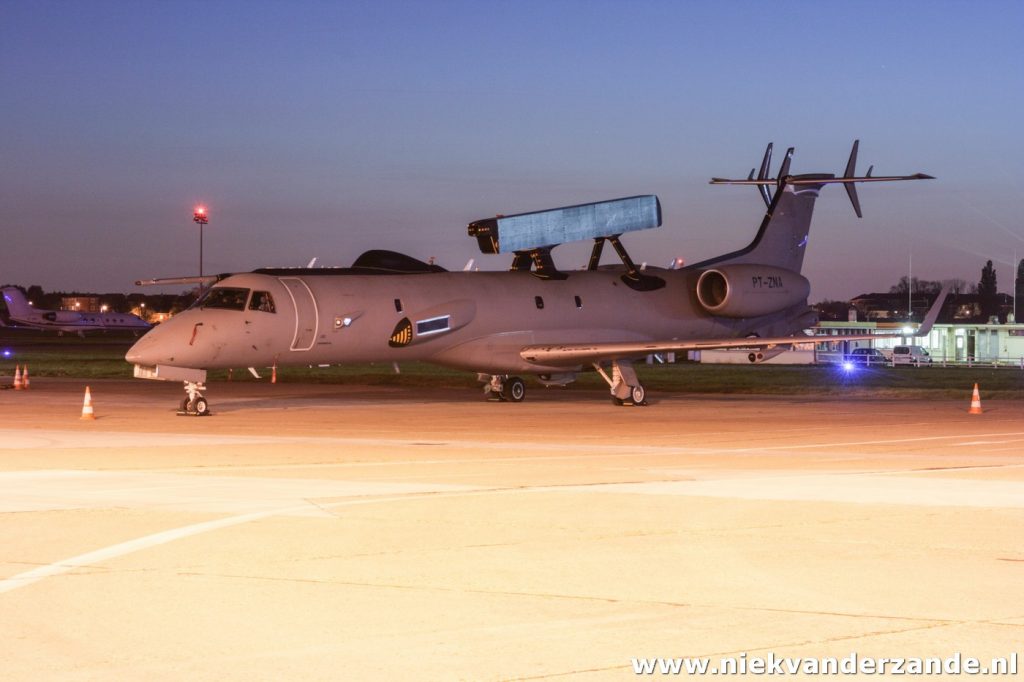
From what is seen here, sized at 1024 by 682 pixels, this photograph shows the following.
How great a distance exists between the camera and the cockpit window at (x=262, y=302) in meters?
26.3

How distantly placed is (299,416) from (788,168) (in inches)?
664

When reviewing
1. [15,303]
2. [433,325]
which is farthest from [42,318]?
[433,325]

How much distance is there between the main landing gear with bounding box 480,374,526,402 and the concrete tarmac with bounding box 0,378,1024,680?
37.4 feet

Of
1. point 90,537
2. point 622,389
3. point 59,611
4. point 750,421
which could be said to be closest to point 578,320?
point 622,389

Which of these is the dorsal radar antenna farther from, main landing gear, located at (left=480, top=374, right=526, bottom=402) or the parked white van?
the parked white van

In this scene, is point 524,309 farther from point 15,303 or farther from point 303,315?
point 15,303

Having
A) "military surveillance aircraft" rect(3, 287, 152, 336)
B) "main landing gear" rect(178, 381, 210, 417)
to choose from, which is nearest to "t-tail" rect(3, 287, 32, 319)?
"military surveillance aircraft" rect(3, 287, 152, 336)

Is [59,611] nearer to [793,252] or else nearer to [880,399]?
[880,399]

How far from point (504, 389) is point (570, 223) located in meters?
4.57

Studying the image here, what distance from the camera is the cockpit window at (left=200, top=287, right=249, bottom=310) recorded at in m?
26.1

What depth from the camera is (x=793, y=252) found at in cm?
3656

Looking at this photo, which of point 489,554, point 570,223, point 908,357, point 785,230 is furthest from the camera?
point 908,357

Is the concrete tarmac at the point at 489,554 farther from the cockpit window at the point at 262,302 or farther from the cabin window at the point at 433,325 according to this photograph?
the cabin window at the point at 433,325

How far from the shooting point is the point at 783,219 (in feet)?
118
